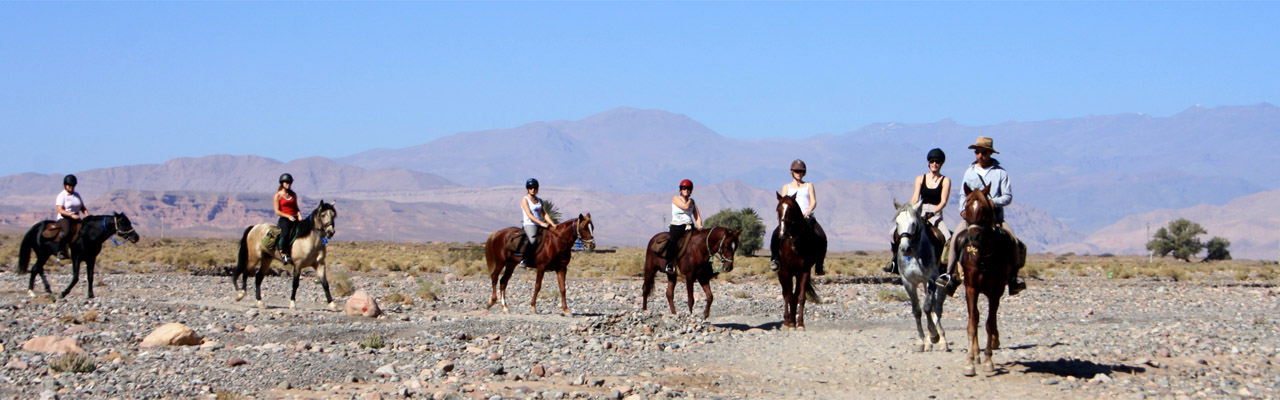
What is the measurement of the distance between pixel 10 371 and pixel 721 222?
256 ft

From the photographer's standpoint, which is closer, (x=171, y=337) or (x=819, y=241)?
(x=171, y=337)

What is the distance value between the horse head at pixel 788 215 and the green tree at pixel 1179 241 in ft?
309

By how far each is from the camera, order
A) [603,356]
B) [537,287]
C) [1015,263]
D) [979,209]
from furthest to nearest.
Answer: [537,287] < [603,356] < [1015,263] < [979,209]

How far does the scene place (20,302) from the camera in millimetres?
19172

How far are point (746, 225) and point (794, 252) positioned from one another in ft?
229

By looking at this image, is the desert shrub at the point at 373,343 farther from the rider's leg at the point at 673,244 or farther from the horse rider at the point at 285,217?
the horse rider at the point at 285,217

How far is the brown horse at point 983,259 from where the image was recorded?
1159 cm

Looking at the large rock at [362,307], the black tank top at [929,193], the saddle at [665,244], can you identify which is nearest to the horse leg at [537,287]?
the saddle at [665,244]

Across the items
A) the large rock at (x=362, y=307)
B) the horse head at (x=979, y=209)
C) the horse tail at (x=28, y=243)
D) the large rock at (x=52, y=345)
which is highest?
the horse head at (x=979, y=209)

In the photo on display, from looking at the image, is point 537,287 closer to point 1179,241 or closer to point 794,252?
point 794,252

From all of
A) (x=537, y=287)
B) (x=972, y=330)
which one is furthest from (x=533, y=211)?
(x=972, y=330)

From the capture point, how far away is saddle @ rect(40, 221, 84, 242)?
20.5m

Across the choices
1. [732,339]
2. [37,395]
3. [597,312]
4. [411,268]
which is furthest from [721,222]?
[37,395]

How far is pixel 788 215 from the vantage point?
15.4 m
